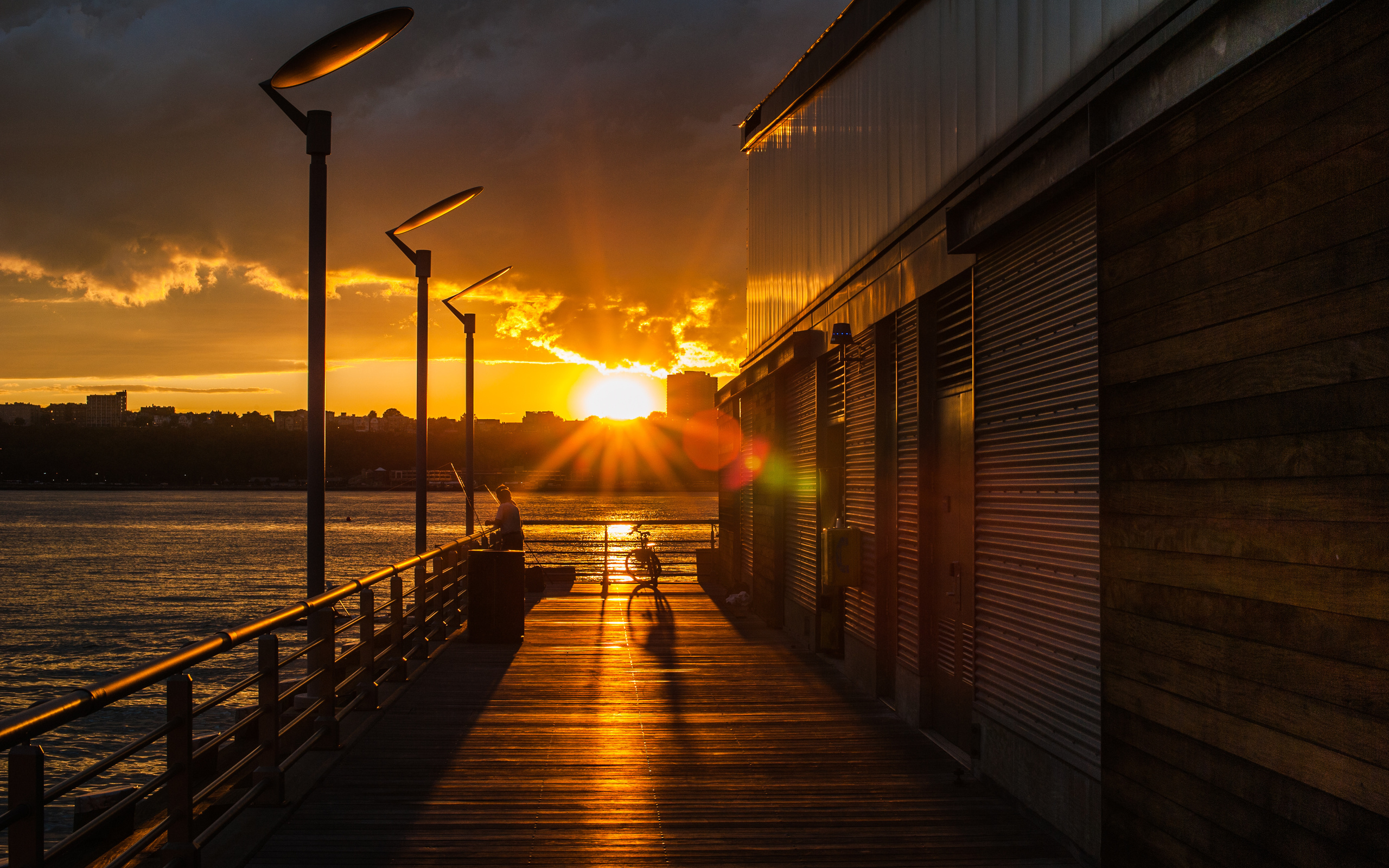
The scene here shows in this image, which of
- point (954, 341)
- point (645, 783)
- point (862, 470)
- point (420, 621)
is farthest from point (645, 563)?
point (645, 783)

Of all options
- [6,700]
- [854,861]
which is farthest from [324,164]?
[6,700]

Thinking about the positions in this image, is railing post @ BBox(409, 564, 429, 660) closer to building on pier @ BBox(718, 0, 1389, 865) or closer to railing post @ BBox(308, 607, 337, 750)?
railing post @ BBox(308, 607, 337, 750)

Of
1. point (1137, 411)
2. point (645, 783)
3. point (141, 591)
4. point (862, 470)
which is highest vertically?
point (1137, 411)

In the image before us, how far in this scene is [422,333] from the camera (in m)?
16.0

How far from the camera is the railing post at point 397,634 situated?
9750 mm

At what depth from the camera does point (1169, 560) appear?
423 centimetres

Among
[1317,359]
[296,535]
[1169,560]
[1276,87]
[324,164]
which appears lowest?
[296,535]

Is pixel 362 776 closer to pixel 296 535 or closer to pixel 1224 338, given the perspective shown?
pixel 1224 338

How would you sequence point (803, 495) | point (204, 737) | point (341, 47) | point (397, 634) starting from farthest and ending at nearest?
point (803, 495), point (397, 634), point (341, 47), point (204, 737)

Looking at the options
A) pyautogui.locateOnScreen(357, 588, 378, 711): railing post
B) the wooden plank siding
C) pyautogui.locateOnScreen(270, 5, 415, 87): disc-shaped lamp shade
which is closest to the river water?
pyautogui.locateOnScreen(357, 588, 378, 711): railing post

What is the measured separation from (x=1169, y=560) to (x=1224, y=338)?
37.2 inches

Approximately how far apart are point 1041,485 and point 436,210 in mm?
10896

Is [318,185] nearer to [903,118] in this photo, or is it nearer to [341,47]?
[341,47]

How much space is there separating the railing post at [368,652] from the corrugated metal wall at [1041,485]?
4701 mm
